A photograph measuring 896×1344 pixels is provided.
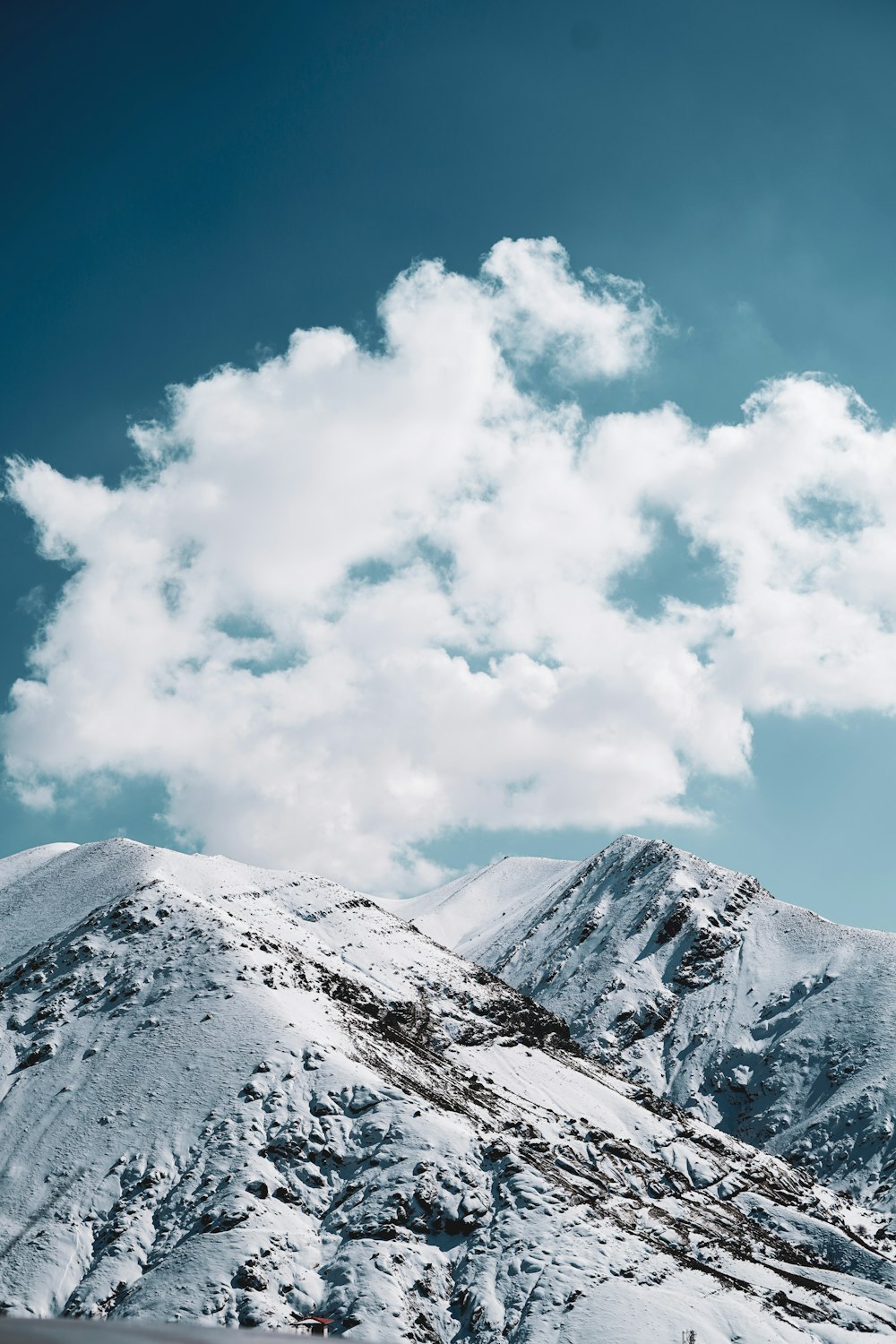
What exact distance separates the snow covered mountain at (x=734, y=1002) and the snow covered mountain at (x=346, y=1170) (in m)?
23.1

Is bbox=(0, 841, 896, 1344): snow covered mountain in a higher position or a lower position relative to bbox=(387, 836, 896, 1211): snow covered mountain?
lower

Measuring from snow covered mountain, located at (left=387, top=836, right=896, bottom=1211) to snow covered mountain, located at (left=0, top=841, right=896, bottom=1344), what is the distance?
911 inches

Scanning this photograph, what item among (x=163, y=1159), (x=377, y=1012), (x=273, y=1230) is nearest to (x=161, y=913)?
(x=377, y=1012)

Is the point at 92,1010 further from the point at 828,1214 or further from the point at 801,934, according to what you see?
the point at 801,934

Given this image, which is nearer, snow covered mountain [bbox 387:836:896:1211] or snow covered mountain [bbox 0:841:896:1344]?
snow covered mountain [bbox 0:841:896:1344]

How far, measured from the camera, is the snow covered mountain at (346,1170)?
50031 mm

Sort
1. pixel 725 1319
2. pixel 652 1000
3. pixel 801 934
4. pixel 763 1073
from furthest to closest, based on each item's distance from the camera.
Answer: pixel 801 934 < pixel 652 1000 < pixel 763 1073 < pixel 725 1319

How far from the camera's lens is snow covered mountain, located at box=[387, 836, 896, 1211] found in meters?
119

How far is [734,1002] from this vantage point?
493 ft

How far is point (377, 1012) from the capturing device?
91.2 m

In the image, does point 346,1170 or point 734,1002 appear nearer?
point 346,1170

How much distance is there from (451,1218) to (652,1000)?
10475 centimetres

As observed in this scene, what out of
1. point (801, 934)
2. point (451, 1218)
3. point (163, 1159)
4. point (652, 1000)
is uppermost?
point (801, 934)

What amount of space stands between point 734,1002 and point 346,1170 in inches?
4243
